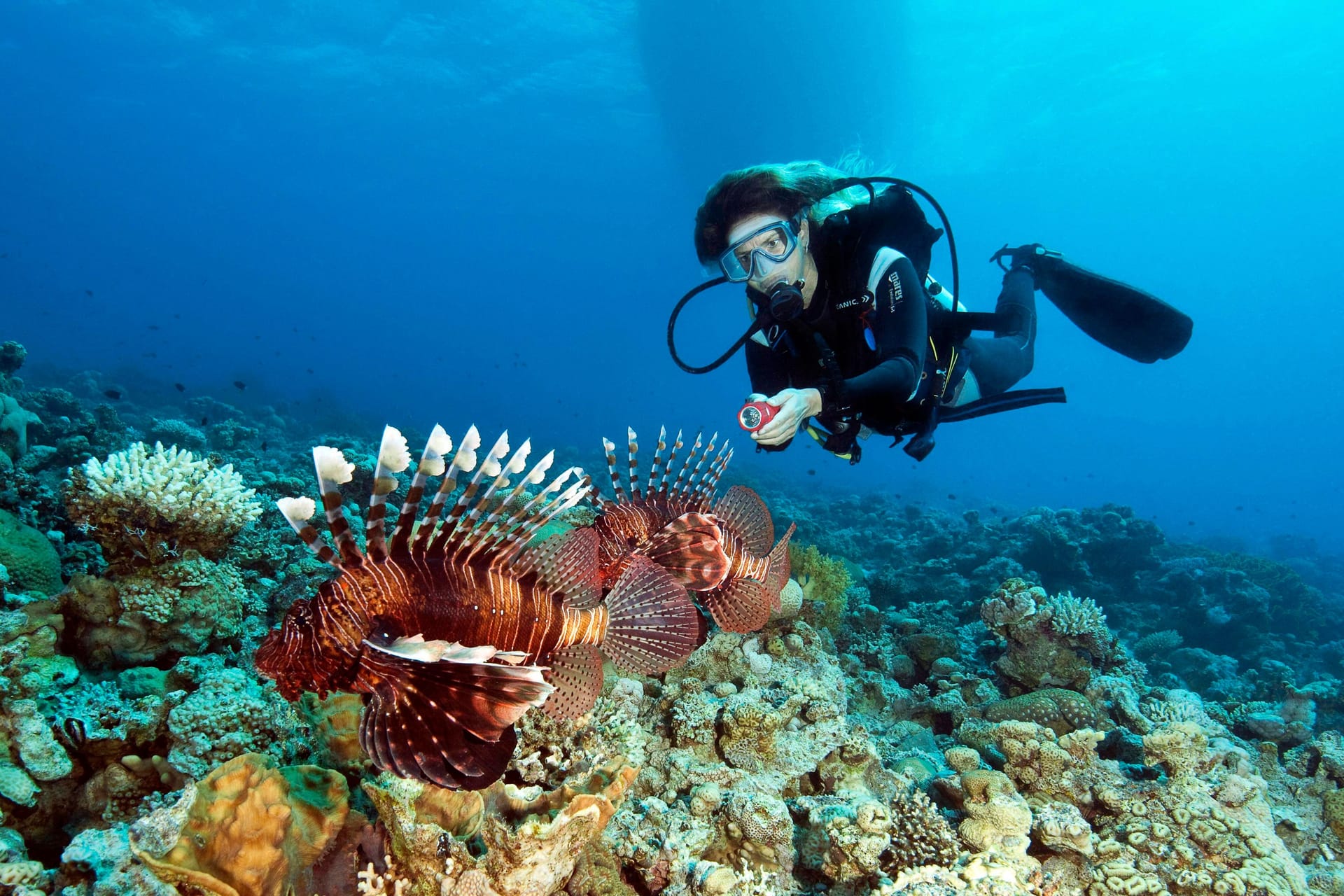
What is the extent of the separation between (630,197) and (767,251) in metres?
71.4

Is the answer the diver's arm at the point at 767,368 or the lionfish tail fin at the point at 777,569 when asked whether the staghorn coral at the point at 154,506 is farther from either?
the diver's arm at the point at 767,368

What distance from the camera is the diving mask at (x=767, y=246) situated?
4.23 metres

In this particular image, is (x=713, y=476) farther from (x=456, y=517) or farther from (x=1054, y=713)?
(x=1054, y=713)

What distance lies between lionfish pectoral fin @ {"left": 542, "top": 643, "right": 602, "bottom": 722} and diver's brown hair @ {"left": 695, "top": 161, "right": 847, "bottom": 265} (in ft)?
10.4

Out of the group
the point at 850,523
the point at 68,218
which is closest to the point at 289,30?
the point at 850,523

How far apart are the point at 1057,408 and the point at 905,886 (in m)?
146

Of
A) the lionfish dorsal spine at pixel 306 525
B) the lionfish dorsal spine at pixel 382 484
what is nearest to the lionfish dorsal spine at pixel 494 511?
the lionfish dorsal spine at pixel 382 484

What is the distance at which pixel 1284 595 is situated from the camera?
524 inches

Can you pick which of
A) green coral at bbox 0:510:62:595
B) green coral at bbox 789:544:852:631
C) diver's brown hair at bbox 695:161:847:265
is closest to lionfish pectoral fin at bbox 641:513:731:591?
diver's brown hair at bbox 695:161:847:265

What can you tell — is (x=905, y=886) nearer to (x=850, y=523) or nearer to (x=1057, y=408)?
(x=850, y=523)

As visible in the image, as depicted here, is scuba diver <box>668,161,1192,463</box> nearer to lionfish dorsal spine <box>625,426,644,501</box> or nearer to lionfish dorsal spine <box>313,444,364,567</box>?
lionfish dorsal spine <box>625,426,644,501</box>

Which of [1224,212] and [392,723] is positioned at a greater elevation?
[1224,212]

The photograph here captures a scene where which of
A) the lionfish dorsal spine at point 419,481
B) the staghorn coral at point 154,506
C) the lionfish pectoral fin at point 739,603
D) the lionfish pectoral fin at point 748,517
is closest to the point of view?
the lionfish dorsal spine at point 419,481

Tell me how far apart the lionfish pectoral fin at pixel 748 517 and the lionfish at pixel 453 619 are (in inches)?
47.7
